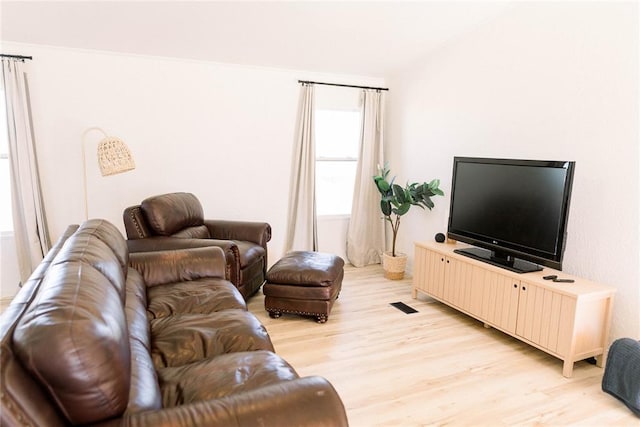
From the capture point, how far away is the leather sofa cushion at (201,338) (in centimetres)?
191

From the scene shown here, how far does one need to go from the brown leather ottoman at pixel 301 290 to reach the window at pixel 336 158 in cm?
185

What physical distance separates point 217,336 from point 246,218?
2759mm

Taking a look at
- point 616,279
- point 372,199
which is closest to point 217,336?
point 616,279

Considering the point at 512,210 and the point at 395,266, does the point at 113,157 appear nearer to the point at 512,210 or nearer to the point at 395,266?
the point at 395,266

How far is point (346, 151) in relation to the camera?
5242mm

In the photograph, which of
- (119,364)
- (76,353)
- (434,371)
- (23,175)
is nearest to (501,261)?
(434,371)

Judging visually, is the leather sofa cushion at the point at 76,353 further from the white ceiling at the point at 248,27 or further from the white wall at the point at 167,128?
the white wall at the point at 167,128

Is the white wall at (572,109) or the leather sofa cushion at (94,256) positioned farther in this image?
the white wall at (572,109)

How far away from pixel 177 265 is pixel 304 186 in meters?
2.27

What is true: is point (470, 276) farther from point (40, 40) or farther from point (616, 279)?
point (40, 40)

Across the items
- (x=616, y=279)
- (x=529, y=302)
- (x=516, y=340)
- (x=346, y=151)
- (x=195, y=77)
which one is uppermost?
(x=195, y=77)

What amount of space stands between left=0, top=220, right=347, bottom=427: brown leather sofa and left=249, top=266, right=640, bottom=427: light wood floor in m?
0.82

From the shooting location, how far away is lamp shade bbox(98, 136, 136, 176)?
3.56 metres

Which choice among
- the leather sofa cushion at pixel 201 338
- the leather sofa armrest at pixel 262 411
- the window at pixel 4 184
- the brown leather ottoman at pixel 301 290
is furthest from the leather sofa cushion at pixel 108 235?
the window at pixel 4 184
